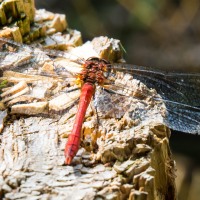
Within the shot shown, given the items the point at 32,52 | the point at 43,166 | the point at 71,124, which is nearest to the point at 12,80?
the point at 32,52

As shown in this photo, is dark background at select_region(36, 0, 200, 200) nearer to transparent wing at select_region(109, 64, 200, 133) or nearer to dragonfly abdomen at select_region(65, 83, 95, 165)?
transparent wing at select_region(109, 64, 200, 133)

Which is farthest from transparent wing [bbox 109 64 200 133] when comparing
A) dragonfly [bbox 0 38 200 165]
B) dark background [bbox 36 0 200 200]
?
dark background [bbox 36 0 200 200]

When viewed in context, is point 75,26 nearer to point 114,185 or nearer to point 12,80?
point 12,80

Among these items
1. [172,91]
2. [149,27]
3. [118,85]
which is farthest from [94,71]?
[149,27]

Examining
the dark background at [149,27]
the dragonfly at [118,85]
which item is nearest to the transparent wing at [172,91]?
Answer: the dragonfly at [118,85]

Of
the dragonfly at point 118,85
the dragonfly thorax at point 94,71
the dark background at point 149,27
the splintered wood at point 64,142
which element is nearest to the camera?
the splintered wood at point 64,142

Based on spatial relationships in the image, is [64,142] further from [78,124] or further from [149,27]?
[149,27]

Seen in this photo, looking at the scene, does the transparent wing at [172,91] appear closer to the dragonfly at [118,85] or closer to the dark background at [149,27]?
the dragonfly at [118,85]

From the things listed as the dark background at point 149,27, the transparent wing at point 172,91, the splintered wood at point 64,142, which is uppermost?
the dark background at point 149,27
